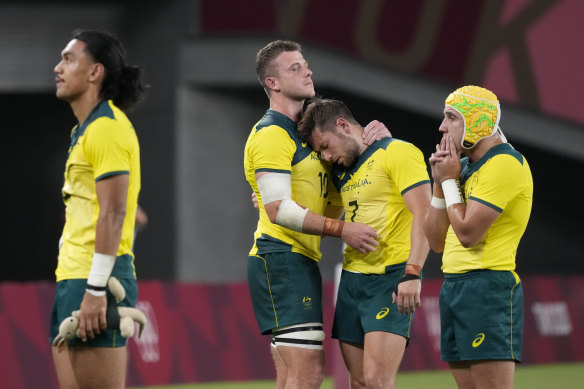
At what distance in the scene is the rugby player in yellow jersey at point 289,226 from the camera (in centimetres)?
650

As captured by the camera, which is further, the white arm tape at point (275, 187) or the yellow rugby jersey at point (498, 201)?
the white arm tape at point (275, 187)

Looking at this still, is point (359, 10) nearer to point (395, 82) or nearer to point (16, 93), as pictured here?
point (395, 82)

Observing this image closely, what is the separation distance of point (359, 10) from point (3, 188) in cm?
773

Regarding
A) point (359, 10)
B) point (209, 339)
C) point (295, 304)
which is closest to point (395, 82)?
point (359, 10)

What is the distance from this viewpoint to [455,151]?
242 inches

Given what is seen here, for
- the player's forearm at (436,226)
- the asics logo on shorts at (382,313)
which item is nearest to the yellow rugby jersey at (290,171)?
the asics logo on shorts at (382,313)

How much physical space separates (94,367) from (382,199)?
79.4 inches

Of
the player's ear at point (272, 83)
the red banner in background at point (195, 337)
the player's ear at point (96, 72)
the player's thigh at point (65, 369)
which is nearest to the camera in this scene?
the player's thigh at point (65, 369)

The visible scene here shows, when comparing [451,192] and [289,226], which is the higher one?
[451,192]

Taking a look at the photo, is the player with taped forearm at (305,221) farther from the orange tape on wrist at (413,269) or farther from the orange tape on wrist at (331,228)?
the orange tape on wrist at (413,269)

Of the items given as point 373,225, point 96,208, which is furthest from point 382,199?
point 96,208

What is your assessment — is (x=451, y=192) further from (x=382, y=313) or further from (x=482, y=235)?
(x=382, y=313)

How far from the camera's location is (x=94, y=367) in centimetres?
571

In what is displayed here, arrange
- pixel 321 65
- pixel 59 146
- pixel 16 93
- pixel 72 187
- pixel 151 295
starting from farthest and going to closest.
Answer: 1. pixel 59 146
2. pixel 16 93
3. pixel 321 65
4. pixel 151 295
5. pixel 72 187
